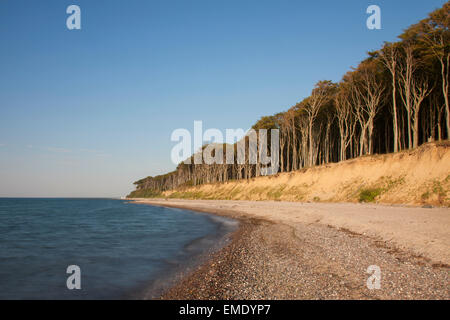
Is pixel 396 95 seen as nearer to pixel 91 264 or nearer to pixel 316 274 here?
pixel 316 274

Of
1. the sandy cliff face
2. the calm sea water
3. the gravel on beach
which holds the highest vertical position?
the sandy cliff face

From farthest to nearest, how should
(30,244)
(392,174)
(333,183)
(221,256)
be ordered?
(333,183)
(392,174)
(30,244)
(221,256)

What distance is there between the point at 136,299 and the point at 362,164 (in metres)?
29.1

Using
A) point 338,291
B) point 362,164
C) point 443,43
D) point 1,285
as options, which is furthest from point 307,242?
point 443,43

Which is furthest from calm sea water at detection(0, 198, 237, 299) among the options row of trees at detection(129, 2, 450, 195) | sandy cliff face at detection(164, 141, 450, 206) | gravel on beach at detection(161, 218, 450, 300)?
row of trees at detection(129, 2, 450, 195)

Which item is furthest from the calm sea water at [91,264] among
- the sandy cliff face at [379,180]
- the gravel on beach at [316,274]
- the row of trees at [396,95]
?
the row of trees at [396,95]

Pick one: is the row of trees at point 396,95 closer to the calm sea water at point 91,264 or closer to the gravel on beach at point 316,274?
the gravel on beach at point 316,274

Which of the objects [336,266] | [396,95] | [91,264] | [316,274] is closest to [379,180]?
[396,95]

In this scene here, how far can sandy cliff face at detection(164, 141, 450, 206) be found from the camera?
20.1m

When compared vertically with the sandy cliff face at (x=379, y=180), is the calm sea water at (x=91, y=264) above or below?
below

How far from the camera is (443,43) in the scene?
25031mm

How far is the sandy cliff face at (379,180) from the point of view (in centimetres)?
2012

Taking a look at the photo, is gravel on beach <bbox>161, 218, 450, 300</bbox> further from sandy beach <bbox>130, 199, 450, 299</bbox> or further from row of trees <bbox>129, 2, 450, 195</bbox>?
row of trees <bbox>129, 2, 450, 195</bbox>
